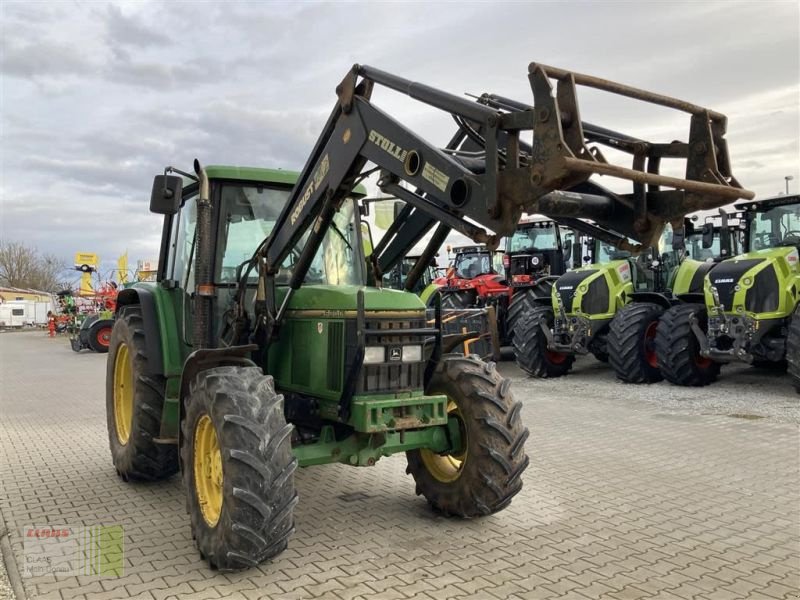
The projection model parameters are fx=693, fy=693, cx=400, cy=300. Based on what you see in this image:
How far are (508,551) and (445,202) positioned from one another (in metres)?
2.13

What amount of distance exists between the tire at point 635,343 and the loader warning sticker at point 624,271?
104 centimetres

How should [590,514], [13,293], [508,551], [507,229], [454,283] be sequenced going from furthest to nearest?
[13,293] < [454,283] < [590,514] < [508,551] < [507,229]

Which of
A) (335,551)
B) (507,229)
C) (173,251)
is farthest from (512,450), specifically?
(173,251)

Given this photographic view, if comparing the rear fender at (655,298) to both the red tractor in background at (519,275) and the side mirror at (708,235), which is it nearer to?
A: the side mirror at (708,235)

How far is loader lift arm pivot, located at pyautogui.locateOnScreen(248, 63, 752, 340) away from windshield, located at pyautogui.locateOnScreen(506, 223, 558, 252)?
36.6 feet

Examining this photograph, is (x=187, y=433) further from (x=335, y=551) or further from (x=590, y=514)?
(x=590, y=514)

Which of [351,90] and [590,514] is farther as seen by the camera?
[590,514]

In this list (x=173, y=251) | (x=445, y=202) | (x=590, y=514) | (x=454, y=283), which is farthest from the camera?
(x=454, y=283)

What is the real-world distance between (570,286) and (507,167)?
9114 mm

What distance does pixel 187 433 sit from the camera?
165 inches


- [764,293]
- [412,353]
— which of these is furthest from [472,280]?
[412,353]

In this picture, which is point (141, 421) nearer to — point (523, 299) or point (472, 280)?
point (523, 299)

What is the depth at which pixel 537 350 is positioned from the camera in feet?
40.7

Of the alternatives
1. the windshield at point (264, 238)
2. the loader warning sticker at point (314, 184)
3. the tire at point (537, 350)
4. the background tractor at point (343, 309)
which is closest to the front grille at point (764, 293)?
the tire at point (537, 350)
